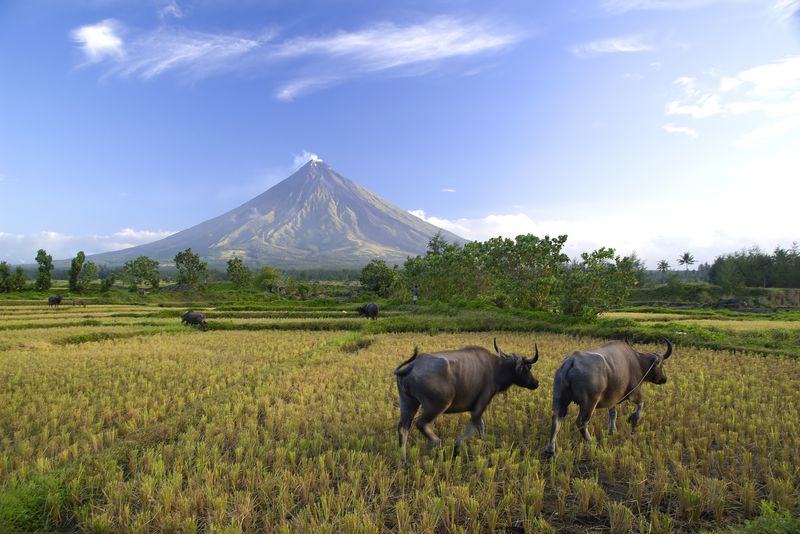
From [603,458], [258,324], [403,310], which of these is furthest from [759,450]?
[403,310]

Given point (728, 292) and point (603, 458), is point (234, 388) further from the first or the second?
point (728, 292)

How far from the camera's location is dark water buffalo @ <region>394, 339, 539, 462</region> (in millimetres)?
Result: 5805

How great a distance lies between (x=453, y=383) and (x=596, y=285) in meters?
17.7

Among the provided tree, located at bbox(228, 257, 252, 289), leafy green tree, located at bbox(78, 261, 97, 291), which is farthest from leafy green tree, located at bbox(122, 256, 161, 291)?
tree, located at bbox(228, 257, 252, 289)

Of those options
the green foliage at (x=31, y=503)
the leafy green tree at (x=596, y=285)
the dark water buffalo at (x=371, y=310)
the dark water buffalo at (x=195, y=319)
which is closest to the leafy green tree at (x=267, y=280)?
the dark water buffalo at (x=195, y=319)

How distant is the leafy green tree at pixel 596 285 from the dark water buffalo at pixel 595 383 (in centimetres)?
1409

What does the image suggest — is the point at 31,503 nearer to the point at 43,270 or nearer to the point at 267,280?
the point at 43,270

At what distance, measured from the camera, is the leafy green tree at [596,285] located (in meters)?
20.7

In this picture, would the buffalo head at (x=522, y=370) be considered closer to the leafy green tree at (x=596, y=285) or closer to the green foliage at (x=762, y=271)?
the leafy green tree at (x=596, y=285)

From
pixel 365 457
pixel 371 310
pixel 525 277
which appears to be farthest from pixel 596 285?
pixel 365 457

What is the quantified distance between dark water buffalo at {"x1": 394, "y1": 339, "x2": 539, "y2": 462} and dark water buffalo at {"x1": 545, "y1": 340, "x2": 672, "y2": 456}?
0.56m

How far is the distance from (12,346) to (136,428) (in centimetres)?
1230

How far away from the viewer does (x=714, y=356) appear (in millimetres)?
13031

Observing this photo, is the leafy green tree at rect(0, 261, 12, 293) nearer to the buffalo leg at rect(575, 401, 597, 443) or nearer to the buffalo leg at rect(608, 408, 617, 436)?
Answer: the buffalo leg at rect(575, 401, 597, 443)
